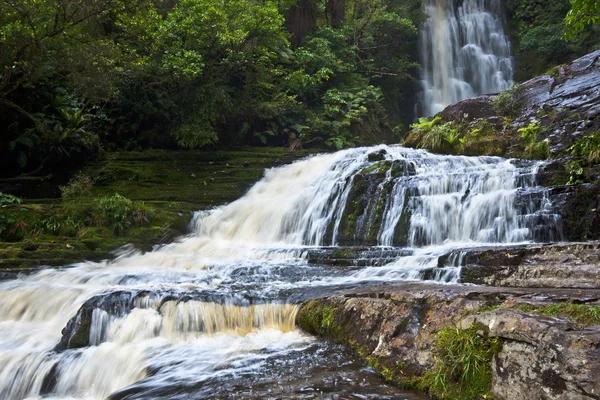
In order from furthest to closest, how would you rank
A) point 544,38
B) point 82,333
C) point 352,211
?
point 544,38 → point 352,211 → point 82,333

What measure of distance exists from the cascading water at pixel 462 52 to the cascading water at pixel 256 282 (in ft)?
34.9

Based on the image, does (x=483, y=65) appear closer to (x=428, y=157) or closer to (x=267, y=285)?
(x=428, y=157)

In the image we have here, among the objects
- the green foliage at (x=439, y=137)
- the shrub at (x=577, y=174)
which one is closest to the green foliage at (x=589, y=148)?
the shrub at (x=577, y=174)

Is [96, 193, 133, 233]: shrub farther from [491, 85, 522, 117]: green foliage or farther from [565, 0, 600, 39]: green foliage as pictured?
[491, 85, 522, 117]: green foliage

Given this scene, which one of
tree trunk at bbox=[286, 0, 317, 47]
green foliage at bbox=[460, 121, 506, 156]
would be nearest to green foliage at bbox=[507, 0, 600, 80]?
green foliage at bbox=[460, 121, 506, 156]

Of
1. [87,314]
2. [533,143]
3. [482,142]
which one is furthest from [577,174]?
[87,314]

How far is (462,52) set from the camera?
72.6ft

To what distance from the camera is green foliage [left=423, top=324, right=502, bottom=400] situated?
10.1ft

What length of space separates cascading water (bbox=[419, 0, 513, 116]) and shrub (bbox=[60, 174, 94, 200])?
15.6m

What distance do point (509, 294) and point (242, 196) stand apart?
9492 mm

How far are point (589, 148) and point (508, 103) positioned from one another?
4.98 meters

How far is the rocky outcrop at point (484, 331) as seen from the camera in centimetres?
264

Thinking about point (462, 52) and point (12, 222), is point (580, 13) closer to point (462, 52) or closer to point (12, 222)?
A: point (12, 222)

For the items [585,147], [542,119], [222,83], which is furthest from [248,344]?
[222,83]
